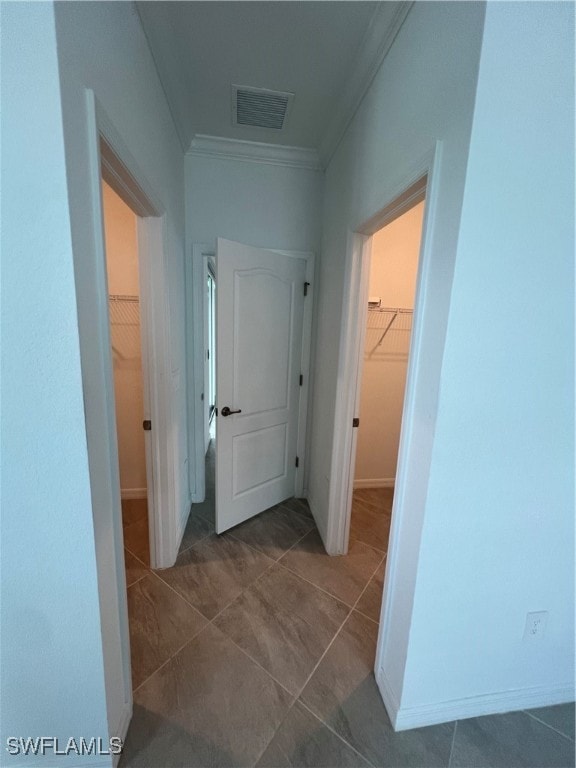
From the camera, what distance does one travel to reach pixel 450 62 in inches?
35.0

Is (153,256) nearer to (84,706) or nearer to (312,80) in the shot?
(312,80)

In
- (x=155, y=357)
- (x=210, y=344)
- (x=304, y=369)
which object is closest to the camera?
(x=155, y=357)

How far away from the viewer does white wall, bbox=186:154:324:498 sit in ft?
7.02

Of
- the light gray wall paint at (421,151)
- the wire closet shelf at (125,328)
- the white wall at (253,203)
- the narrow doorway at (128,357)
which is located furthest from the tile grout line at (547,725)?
the wire closet shelf at (125,328)

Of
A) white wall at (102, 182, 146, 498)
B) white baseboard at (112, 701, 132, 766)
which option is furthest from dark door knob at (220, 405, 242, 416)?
white baseboard at (112, 701, 132, 766)

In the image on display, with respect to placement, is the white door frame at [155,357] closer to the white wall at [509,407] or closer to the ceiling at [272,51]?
the ceiling at [272,51]

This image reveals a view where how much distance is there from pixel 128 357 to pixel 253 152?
1724 millimetres

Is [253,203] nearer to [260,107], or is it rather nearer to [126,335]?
[260,107]

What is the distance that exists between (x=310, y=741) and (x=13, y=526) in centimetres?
125

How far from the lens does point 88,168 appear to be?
2.70ft

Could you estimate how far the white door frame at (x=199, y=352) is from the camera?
2225 millimetres

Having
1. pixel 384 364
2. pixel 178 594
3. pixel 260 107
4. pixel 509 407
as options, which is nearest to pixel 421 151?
pixel 509 407

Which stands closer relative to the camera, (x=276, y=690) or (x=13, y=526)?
(x=13, y=526)

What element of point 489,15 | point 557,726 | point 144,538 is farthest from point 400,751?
point 489,15
